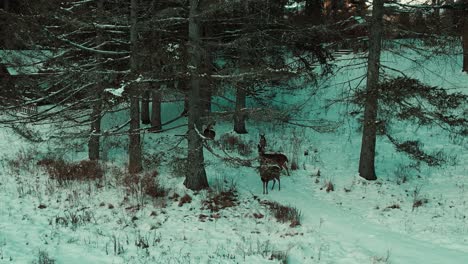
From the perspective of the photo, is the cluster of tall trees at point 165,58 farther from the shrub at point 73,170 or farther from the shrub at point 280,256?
the shrub at point 280,256

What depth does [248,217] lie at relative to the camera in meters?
9.13

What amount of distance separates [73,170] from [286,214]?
7.14 metres

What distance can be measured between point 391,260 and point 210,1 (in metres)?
7.28

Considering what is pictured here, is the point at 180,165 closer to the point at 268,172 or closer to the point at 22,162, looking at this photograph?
the point at 268,172

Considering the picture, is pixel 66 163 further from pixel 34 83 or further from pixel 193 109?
pixel 193 109

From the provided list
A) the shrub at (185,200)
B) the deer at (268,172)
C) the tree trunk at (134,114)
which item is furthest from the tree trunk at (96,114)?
the deer at (268,172)

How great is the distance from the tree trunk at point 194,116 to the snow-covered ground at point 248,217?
34cm

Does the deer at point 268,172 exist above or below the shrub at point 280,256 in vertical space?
above

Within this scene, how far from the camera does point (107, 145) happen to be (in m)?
14.0

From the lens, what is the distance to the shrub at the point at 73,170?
11.6 metres

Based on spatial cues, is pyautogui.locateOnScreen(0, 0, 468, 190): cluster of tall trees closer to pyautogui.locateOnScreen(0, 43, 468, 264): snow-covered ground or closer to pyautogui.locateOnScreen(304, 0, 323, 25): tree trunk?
pyautogui.locateOnScreen(0, 43, 468, 264): snow-covered ground

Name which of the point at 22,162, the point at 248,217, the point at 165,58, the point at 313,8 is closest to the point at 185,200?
the point at 248,217

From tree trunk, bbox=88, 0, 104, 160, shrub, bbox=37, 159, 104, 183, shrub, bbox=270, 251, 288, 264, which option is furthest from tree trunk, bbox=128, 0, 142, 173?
shrub, bbox=270, 251, 288, 264

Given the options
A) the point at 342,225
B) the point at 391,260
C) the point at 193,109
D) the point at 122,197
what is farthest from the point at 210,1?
the point at 391,260
